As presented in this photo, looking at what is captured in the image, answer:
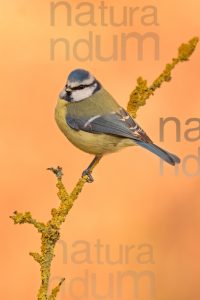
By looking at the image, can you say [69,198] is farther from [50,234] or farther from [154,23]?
[154,23]

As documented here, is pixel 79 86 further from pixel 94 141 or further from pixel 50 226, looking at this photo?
pixel 50 226

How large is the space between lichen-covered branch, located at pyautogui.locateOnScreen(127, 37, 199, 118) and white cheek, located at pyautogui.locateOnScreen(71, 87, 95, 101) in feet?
0.92

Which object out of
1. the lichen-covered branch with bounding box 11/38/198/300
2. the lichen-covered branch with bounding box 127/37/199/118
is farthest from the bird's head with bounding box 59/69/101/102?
the lichen-covered branch with bounding box 11/38/198/300

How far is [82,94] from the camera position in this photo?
218 cm

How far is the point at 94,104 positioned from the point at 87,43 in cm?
185

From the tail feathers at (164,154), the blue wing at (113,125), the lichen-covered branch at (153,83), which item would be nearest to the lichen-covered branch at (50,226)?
the lichen-covered branch at (153,83)

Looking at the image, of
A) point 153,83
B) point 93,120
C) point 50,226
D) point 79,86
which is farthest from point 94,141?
point 50,226

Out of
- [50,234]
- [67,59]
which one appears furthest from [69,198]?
[67,59]

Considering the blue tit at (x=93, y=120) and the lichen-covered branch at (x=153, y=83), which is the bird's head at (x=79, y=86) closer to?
the blue tit at (x=93, y=120)

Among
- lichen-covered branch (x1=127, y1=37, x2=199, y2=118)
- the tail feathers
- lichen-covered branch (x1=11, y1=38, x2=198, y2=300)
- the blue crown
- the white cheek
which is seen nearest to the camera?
lichen-covered branch (x1=11, y1=38, x2=198, y2=300)

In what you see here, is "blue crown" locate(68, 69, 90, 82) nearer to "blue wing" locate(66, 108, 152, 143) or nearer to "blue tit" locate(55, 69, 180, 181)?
"blue tit" locate(55, 69, 180, 181)

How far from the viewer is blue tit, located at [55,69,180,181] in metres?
2.10

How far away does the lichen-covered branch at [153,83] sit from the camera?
153 centimetres

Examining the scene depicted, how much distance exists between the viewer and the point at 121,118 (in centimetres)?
211
